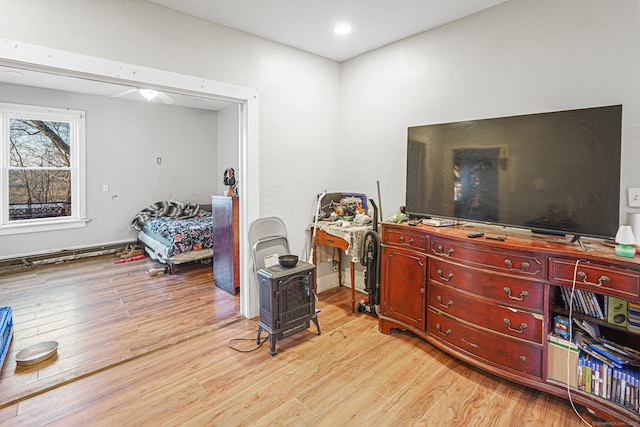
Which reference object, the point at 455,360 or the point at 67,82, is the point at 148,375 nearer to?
the point at 455,360

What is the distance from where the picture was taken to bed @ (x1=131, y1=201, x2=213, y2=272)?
4.38 meters

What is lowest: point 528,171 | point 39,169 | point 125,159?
point 528,171

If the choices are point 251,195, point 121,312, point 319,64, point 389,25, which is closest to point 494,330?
point 251,195

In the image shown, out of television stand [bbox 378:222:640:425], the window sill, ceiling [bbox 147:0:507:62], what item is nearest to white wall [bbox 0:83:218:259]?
the window sill

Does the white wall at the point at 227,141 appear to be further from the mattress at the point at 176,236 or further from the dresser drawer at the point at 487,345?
the dresser drawer at the point at 487,345

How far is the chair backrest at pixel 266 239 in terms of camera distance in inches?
117

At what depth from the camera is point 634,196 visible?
1943mm

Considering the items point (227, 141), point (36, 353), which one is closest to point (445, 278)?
point (36, 353)

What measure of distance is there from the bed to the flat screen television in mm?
3231

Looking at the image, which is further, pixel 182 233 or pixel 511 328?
pixel 182 233

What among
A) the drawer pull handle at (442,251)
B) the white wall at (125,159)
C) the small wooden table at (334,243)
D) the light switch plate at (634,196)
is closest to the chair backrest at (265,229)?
the small wooden table at (334,243)

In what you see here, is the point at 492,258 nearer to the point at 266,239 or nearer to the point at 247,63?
the point at 266,239

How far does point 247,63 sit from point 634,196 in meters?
3.10

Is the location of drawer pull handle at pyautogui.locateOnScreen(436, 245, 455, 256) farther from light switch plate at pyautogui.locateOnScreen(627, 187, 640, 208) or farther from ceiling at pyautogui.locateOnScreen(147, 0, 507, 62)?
ceiling at pyautogui.locateOnScreen(147, 0, 507, 62)
